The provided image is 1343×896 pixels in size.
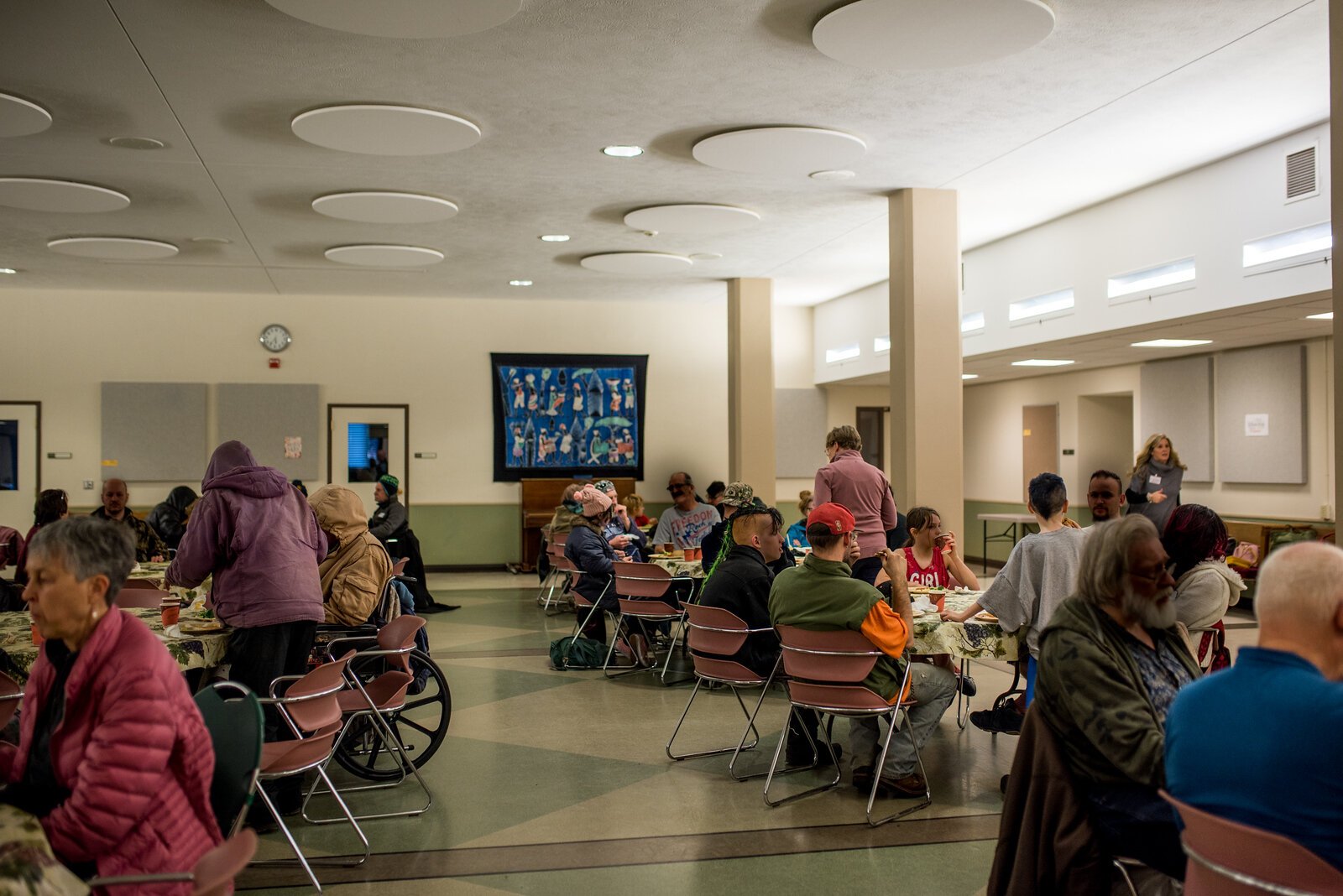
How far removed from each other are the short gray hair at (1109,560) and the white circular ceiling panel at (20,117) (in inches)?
245

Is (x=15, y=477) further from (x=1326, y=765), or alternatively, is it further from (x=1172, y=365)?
(x=1326, y=765)

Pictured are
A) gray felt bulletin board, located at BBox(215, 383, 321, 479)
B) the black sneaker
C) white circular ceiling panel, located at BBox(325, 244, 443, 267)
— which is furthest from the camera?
gray felt bulletin board, located at BBox(215, 383, 321, 479)

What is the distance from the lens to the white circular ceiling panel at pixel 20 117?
6128mm

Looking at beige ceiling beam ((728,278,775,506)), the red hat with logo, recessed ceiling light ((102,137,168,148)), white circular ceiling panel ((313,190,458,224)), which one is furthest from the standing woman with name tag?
recessed ceiling light ((102,137,168,148))

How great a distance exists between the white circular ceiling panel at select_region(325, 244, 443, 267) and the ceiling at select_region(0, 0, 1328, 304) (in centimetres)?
15

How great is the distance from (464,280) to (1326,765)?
12.2 meters

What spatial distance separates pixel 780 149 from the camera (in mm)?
7285

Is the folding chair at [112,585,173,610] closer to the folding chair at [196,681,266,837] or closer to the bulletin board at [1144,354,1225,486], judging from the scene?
the folding chair at [196,681,266,837]

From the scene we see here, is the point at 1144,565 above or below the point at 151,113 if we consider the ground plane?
below

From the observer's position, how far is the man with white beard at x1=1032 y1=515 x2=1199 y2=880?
2.69 metres

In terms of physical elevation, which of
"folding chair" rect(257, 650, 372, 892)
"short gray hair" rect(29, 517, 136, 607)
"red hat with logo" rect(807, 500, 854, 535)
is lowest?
"folding chair" rect(257, 650, 372, 892)

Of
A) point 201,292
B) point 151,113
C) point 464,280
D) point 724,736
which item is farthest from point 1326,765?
point 201,292

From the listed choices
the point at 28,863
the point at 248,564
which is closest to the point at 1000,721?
the point at 248,564

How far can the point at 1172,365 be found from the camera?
1185 cm
